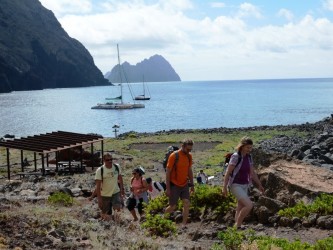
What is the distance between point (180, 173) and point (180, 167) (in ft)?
0.45

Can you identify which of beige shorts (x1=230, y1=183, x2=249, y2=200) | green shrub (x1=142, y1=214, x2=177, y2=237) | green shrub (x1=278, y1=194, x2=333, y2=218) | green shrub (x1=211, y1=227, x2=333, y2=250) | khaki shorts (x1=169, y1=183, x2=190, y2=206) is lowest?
green shrub (x1=142, y1=214, x2=177, y2=237)

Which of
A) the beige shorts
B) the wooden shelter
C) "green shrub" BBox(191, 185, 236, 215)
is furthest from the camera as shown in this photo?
the wooden shelter

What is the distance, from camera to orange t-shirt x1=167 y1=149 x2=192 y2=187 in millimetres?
9867

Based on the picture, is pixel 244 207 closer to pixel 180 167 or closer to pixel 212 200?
pixel 180 167

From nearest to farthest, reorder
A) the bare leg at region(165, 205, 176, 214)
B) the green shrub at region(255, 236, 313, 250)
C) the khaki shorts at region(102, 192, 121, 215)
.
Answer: the green shrub at region(255, 236, 313, 250), the bare leg at region(165, 205, 176, 214), the khaki shorts at region(102, 192, 121, 215)

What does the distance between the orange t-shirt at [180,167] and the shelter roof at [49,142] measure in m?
14.0

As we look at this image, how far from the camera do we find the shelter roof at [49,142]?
23297 mm

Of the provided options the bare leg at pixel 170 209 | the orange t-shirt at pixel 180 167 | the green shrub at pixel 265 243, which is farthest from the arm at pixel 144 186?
the green shrub at pixel 265 243

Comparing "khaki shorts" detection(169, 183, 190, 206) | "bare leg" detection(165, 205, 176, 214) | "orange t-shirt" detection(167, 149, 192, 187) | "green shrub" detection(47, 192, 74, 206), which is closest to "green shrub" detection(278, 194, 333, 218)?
"khaki shorts" detection(169, 183, 190, 206)

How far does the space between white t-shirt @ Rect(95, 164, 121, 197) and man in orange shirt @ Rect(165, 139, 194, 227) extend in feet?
4.04

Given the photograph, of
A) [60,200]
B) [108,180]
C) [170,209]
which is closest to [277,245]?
[170,209]

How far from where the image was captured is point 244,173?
367 inches

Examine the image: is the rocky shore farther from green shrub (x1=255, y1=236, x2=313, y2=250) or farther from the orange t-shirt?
green shrub (x1=255, y1=236, x2=313, y2=250)

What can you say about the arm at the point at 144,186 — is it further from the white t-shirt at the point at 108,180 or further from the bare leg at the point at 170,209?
the bare leg at the point at 170,209
